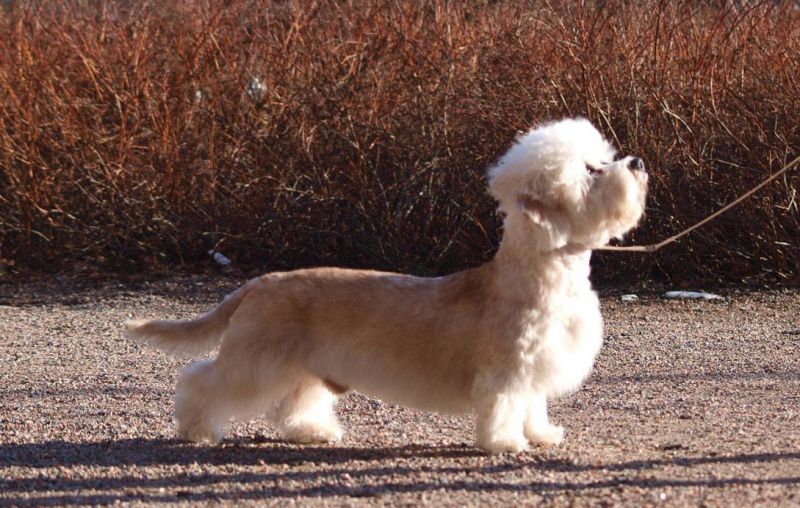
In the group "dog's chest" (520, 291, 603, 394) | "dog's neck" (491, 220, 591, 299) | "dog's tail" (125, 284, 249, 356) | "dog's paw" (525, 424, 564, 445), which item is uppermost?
"dog's neck" (491, 220, 591, 299)

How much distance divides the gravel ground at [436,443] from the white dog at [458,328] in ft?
0.81

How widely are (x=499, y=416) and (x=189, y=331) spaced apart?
169cm

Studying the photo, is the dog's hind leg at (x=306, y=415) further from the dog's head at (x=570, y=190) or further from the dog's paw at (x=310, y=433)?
the dog's head at (x=570, y=190)

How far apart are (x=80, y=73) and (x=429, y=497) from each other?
378 inches

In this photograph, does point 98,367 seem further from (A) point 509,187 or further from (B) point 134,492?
(A) point 509,187

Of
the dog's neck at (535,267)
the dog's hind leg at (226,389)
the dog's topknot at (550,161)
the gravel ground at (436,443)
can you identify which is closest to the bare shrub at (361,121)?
the gravel ground at (436,443)

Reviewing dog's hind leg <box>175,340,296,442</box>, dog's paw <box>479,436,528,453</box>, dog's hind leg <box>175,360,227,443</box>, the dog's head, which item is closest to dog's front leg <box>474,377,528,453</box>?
dog's paw <box>479,436,528,453</box>

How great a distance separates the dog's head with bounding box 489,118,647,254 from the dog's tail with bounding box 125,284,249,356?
1588 millimetres

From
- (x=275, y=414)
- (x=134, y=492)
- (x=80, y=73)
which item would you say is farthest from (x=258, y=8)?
(x=134, y=492)

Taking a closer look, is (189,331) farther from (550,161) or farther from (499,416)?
(550,161)

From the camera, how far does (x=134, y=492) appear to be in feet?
17.4

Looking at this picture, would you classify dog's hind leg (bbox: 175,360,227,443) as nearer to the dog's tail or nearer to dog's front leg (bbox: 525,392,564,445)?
the dog's tail

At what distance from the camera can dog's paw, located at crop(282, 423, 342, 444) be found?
6152mm

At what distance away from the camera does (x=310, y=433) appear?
6152 mm
